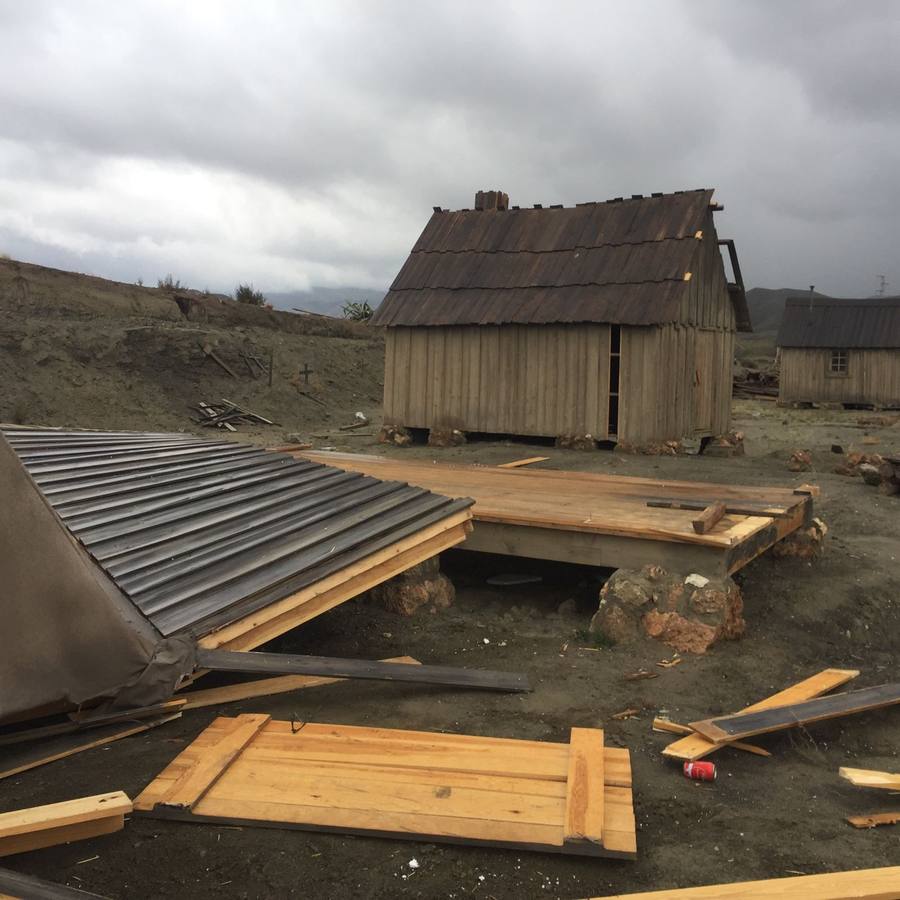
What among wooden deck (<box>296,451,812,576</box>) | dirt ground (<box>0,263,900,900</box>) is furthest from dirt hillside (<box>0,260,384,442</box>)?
dirt ground (<box>0,263,900,900</box>)

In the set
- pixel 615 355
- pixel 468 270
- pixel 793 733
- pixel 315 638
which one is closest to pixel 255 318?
pixel 468 270

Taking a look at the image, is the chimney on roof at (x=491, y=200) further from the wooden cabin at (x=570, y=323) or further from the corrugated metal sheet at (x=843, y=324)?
the corrugated metal sheet at (x=843, y=324)

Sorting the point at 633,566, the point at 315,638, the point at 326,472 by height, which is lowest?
the point at 315,638

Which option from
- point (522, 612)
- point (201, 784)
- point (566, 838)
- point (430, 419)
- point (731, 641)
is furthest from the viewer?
point (430, 419)

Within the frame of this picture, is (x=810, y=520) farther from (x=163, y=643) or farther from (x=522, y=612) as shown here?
(x=163, y=643)

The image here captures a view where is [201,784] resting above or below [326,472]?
below

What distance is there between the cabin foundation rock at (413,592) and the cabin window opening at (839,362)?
30798 mm

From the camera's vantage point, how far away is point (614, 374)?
15.4 m

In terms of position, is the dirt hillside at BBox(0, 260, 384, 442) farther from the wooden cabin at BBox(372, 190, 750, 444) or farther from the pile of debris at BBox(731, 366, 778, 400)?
the pile of debris at BBox(731, 366, 778, 400)

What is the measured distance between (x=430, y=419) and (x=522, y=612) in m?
10.2

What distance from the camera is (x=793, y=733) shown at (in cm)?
461

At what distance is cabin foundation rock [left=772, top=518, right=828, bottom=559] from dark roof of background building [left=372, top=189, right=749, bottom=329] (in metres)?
6.83

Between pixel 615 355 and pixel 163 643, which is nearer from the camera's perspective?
pixel 163 643

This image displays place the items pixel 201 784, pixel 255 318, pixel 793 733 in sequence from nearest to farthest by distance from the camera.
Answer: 1. pixel 201 784
2. pixel 793 733
3. pixel 255 318
